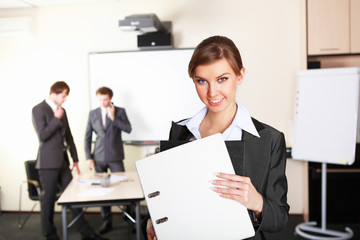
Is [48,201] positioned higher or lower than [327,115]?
lower

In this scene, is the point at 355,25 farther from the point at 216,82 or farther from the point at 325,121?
the point at 216,82

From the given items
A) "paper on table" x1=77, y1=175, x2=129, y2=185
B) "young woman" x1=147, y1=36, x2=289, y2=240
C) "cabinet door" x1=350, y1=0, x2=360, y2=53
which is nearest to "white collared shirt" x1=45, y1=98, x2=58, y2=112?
"paper on table" x1=77, y1=175, x2=129, y2=185

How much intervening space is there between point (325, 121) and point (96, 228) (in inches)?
109

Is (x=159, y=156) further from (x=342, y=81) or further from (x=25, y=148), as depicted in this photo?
(x=25, y=148)

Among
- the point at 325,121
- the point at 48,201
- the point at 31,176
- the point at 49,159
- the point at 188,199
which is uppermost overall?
the point at 188,199

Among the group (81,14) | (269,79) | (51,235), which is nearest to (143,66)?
(81,14)

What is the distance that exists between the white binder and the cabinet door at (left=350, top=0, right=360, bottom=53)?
3.68m

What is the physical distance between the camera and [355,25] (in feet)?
12.9

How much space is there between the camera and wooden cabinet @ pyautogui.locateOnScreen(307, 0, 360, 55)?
3.89 meters

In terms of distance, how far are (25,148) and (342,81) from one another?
3837 mm

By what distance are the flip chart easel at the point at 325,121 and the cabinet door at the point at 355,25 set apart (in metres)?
0.55

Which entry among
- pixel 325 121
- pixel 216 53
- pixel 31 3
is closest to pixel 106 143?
pixel 31 3

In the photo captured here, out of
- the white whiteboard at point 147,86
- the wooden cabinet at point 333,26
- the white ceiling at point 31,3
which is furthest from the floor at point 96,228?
the white ceiling at point 31,3

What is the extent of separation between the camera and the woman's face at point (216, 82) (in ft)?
3.12
